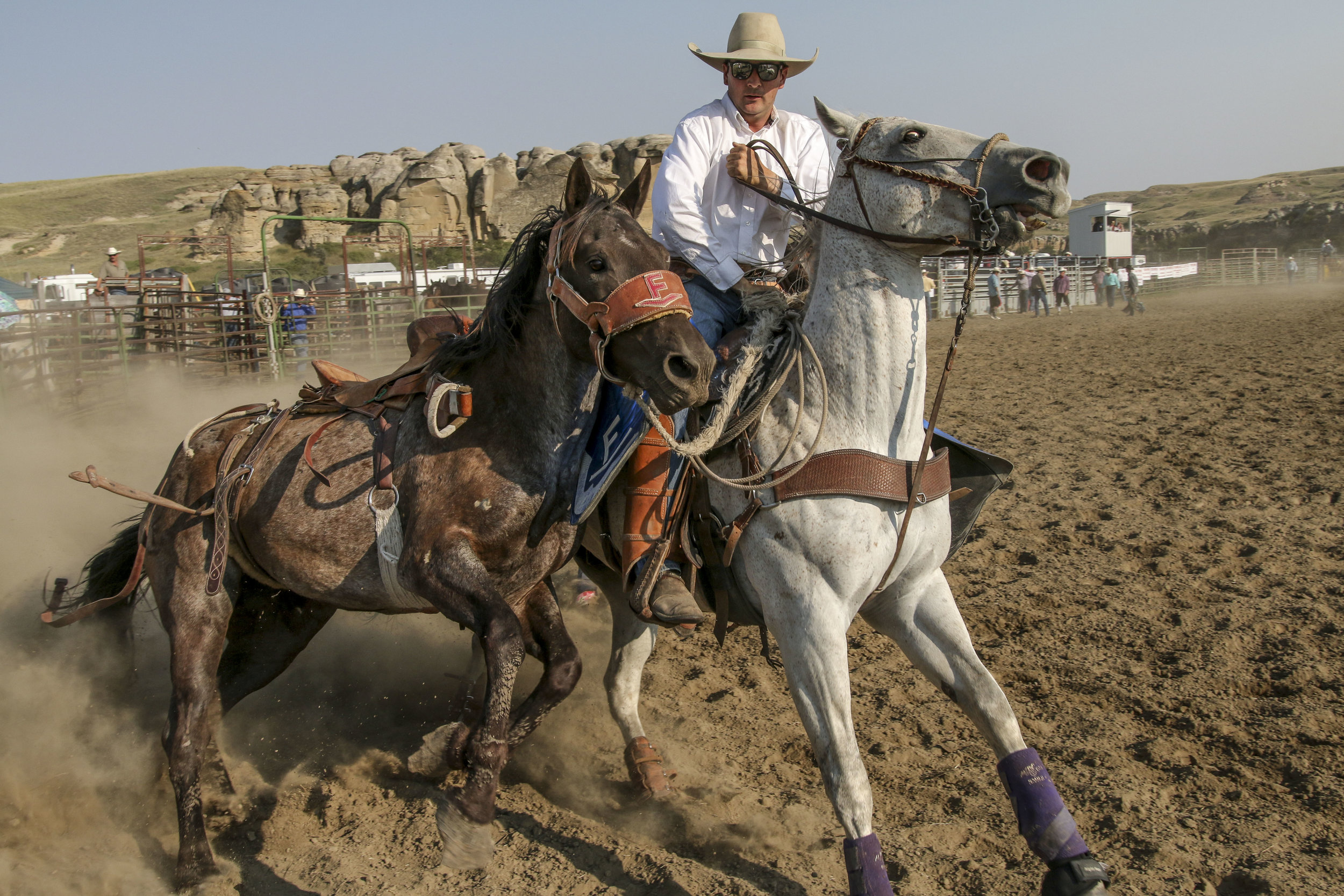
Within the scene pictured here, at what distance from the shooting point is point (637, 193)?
127 inches

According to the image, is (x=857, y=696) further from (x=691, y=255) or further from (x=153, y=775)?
(x=153, y=775)

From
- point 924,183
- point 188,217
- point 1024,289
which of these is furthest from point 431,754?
point 188,217

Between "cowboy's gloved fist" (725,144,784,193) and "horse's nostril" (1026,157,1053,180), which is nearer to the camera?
"horse's nostril" (1026,157,1053,180)

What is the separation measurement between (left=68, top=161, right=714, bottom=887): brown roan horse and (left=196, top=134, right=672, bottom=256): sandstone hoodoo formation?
195 ft

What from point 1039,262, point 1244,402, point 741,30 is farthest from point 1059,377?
point 1039,262

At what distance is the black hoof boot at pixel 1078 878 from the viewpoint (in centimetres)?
271

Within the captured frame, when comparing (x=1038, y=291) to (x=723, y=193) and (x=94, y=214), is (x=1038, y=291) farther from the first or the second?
(x=94, y=214)

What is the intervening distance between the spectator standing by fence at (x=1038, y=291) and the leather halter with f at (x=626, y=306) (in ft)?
97.6

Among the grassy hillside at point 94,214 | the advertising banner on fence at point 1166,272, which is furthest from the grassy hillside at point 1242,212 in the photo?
the grassy hillside at point 94,214

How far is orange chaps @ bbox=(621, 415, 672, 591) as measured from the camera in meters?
3.30

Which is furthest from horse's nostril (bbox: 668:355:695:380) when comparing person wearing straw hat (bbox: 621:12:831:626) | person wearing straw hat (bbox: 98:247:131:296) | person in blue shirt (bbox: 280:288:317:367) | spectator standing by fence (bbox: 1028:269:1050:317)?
spectator standing by fence (bbox: 1028:269:1050:317)

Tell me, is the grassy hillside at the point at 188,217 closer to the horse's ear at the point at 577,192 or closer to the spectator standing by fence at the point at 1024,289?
the spectator standing by fence at the point at 1024,289

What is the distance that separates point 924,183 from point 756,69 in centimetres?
108

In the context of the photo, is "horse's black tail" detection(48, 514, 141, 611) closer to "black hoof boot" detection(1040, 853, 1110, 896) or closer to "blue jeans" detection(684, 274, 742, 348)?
"blue jeans" detection(684, 274, 742, 348)
